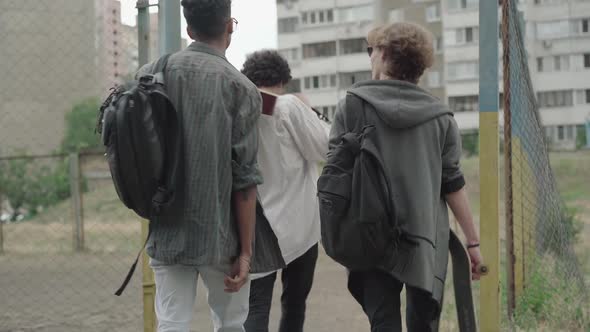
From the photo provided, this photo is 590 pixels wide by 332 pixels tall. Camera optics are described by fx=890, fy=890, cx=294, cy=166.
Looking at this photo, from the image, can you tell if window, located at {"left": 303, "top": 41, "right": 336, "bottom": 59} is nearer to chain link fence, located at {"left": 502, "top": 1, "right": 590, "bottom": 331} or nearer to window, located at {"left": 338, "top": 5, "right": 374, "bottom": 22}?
window, located at {"left": 338, "top": 5, "right": 374, "bottom": 22}

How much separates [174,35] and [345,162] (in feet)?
4.46

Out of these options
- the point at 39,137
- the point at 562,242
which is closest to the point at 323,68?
the point at 39,137

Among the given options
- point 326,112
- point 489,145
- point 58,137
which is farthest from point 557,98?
point 489,145

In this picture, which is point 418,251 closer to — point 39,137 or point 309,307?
point 309,307

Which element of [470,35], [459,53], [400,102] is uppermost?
[470,35]

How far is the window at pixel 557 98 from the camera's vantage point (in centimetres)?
4600

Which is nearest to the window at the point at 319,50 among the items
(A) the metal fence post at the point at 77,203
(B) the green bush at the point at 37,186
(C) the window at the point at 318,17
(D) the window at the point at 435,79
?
(C) the window at the point at 318,17

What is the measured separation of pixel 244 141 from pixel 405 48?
2.42 feet

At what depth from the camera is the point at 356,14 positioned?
1940 inches

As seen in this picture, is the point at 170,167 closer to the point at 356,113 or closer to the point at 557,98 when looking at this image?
the point at 356,113

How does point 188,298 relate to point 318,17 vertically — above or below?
below

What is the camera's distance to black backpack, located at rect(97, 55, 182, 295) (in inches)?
117

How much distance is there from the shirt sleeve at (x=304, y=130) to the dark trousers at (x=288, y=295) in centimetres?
50

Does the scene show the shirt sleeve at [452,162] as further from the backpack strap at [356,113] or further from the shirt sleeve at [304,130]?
the shirt sleeve at [304,130]
